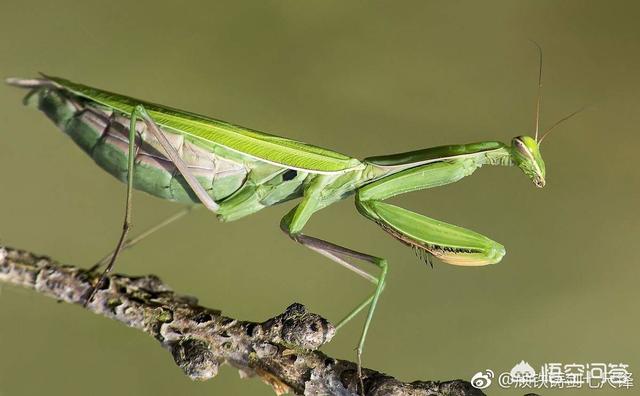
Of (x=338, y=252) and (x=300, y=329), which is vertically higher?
(x=338, y=252)

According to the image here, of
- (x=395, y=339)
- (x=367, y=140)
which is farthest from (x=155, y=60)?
(x=395, y=339)

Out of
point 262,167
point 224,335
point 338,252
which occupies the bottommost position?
point 224,335

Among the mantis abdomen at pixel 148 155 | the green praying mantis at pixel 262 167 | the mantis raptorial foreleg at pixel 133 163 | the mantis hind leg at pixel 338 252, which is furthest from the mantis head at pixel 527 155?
the mantis raptorial foreleg at pixel 133 163

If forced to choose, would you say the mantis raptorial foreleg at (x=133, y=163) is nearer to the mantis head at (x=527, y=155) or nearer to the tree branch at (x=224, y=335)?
the tree branch at (x=224, y=335)

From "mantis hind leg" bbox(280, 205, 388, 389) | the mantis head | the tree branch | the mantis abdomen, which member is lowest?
the tree branch

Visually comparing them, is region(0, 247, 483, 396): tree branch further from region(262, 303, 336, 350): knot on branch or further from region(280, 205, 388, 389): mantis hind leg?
region(280, 205, 388, 389): mantis hind leg

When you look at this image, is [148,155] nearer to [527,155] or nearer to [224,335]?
[224,335]

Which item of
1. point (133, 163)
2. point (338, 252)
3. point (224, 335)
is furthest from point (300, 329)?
point (133, 163)

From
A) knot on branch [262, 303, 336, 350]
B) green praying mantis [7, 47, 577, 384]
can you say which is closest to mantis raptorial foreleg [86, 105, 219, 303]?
green praying mantis [7, 47, 577, 384]
